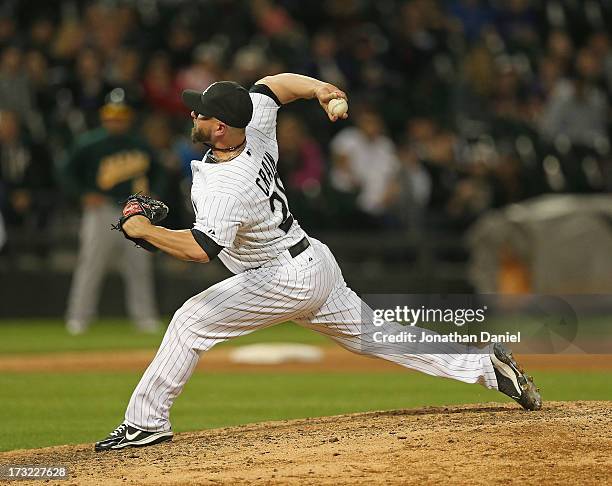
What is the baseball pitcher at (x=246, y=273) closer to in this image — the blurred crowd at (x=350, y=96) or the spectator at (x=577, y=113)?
the blurred crowd at (x=350, y=96)

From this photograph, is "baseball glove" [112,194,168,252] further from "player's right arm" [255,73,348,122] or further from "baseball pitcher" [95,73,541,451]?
"player's right arm" [255,73,348,122]

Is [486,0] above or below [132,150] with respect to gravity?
above

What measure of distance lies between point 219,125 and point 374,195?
30.6 feet

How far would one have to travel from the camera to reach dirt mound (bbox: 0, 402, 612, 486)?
5102mm

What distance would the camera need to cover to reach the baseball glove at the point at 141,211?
5500mm

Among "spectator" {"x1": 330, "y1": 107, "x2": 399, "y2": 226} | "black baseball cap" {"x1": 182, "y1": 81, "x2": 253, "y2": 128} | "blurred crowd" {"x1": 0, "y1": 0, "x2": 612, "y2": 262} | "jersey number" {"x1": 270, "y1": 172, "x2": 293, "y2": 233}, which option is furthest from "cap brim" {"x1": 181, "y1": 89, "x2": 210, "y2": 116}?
"spectator" {"x1": 330, "y1": 107, "x2": 399, "y2": 226}

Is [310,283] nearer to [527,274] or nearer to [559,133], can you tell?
[527,274]

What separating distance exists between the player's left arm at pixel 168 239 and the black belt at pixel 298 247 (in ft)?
2.24

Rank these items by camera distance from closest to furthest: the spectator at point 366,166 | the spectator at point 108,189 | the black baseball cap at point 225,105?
the black baseball cap at point 225,105 → the spectator at point 108,189 → the spectator at point 366,166

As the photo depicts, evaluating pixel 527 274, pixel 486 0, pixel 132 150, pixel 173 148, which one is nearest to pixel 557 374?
pixel 527 274

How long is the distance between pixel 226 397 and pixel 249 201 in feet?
11.1

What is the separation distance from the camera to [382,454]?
5.45 metres

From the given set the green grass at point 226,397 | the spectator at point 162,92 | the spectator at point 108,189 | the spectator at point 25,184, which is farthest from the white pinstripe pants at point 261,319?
the spectator at point 162,92

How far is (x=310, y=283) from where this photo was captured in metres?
6.08
